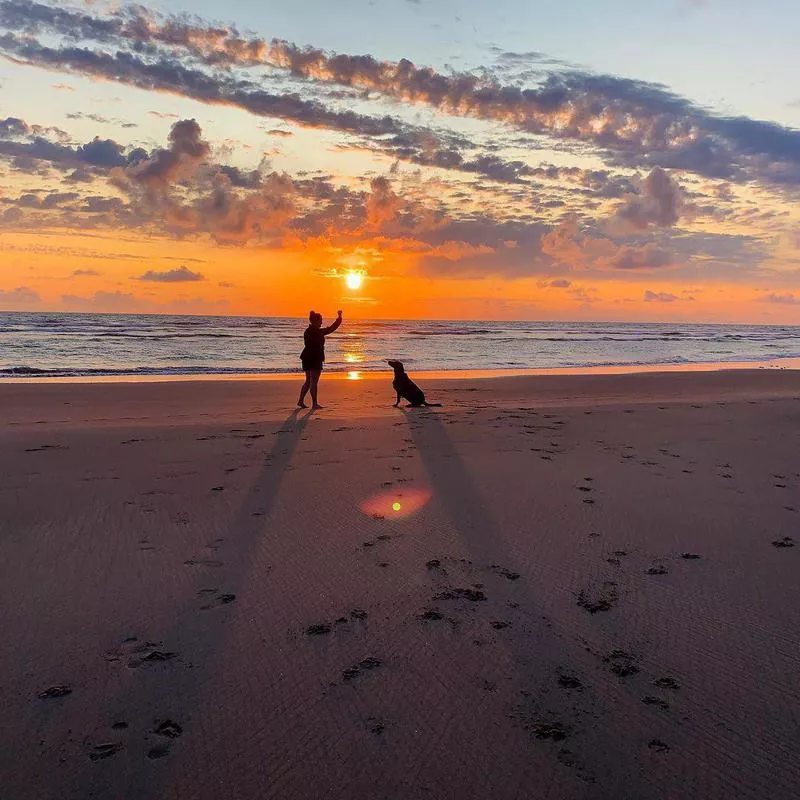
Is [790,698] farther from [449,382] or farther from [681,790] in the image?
[449,382]

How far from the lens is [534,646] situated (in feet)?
10.8

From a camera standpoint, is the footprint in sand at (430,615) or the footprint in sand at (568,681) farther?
the footprint in sand at (430,615)

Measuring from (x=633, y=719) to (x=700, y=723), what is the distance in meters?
0.29

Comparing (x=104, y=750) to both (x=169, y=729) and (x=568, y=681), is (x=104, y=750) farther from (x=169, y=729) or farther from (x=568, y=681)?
(x=568, y=681)

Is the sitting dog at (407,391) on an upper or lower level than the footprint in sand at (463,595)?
lower

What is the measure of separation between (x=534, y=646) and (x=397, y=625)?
76 centimetres

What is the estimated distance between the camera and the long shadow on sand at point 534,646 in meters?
2.43

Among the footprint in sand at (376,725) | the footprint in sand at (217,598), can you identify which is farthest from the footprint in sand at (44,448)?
the footprint in sand at (376,725)

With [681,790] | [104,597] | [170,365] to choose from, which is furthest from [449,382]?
[681,790]

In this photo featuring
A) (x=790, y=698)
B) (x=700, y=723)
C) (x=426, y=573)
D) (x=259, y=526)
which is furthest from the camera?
(x=259, y=526)

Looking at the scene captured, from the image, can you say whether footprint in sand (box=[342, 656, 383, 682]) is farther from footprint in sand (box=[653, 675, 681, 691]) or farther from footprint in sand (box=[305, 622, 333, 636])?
footprint in sand (box=[653, 675, 681, 691])

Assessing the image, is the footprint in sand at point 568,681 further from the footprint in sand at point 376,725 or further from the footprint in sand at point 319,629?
the footprint in sand at point 319,629

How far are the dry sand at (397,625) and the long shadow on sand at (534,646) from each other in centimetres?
1

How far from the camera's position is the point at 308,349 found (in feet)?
39.9
